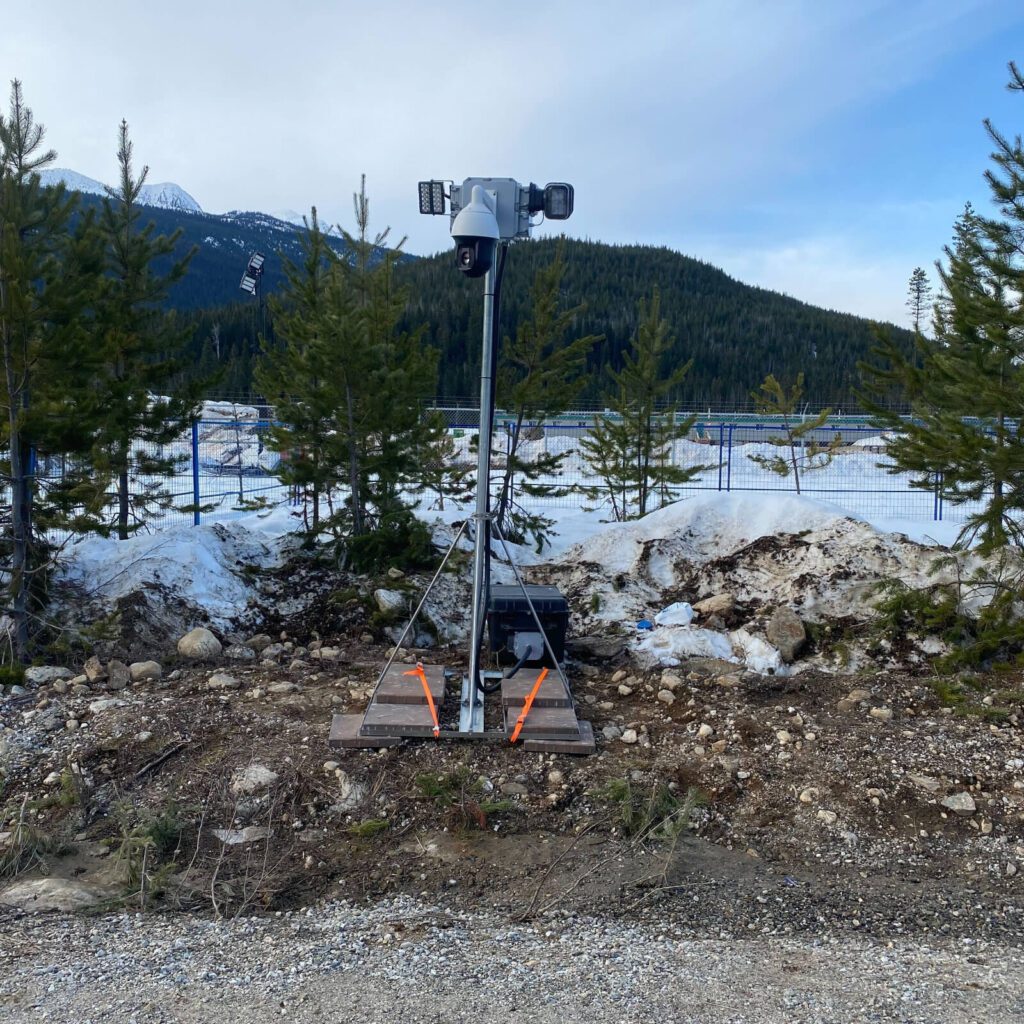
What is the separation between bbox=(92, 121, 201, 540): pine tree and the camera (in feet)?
38.1

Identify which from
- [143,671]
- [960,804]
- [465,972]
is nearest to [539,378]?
[143,671]

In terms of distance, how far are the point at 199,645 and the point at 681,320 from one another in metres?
93.5

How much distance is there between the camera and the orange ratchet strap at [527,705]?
644 cm

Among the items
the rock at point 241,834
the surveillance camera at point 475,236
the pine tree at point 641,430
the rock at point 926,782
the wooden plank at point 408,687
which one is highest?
the surveillance camera at point 475,236

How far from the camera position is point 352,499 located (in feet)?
38.8

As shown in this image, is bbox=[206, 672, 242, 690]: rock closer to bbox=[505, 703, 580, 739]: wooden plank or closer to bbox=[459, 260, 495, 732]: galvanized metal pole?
bbox=[459, 260, 495, 732]: galvanized metal pole

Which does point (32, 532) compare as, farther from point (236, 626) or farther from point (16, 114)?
point (16, 114)

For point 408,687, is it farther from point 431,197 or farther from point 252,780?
point 431,197

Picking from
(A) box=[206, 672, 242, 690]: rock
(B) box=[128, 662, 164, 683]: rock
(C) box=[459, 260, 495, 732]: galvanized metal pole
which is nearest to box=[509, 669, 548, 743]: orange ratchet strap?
(C) box=[459, 260, 495, 732]: galvanized metal pole

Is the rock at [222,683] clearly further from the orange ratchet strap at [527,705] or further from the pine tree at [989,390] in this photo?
the pine tree at [989,390]

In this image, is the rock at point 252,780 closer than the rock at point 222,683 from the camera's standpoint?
Yes

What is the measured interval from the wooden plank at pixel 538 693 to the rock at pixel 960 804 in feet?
Result: 8.82

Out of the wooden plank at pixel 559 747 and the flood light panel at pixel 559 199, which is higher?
the flood light panel at pixel 559 199

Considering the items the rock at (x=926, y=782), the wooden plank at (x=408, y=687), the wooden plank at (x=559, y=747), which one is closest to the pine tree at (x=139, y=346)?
the wooden plank at (x=408, y=687)
